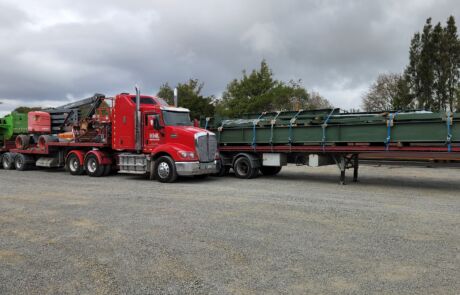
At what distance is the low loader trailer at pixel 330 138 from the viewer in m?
12.0

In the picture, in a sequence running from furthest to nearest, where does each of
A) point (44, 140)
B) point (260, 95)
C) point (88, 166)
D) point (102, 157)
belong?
point (260, 95) → point (44, 140) → point (88, 166) → point (102, 157)

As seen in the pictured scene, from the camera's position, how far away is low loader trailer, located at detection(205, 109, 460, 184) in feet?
39.3

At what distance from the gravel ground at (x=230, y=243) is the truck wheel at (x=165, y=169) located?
3067 mm

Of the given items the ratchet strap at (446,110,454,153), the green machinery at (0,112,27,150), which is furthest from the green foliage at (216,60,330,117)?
the ratchet strap at (446,110,454,153)

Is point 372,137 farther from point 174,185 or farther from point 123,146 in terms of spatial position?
point 123,146

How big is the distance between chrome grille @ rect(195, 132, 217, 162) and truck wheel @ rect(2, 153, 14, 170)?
39.6 ft

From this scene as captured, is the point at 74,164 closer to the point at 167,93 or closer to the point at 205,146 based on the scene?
the point at 205,146

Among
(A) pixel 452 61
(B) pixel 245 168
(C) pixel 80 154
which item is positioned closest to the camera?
(B) pixel 245 168

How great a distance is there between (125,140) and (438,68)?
88.2 feet

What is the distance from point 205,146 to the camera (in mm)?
15242

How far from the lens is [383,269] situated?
5.08 meters

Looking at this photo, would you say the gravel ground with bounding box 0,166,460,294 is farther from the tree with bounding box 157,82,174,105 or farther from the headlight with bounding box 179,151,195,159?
the tree with bounding box 157,82,174,105

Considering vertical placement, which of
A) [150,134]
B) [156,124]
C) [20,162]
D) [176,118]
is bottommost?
[20,162]

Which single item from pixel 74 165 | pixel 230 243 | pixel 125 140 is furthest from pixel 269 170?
pixel 230 243
